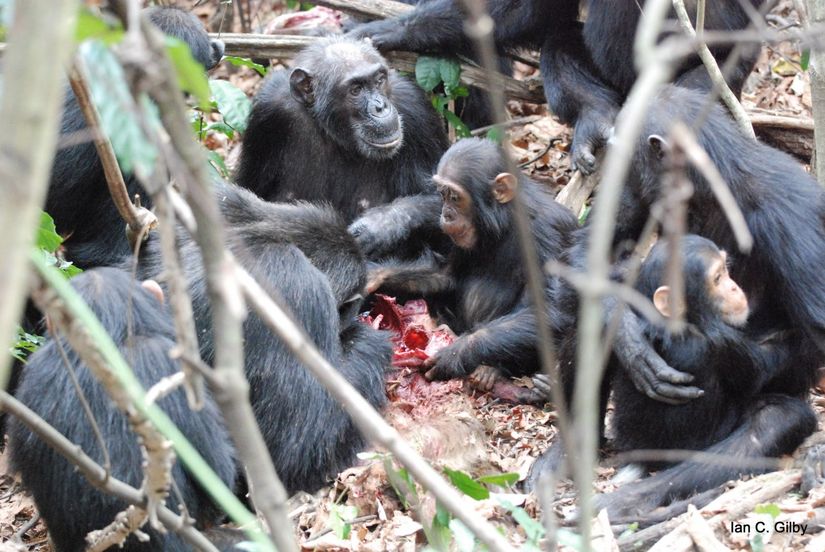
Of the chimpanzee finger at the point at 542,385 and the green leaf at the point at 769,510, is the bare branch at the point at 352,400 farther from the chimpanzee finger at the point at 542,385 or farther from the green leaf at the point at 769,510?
the chimpanzee finger at the point at 542,385

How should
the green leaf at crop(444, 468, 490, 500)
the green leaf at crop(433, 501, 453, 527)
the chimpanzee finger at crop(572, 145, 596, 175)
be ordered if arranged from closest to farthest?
the green leaf at crop(433, 501, 453, 527) < the green leaf at crop(444, 468, 490, 500) < the chimpanzee finger at crop(572, 145, 596, 175)

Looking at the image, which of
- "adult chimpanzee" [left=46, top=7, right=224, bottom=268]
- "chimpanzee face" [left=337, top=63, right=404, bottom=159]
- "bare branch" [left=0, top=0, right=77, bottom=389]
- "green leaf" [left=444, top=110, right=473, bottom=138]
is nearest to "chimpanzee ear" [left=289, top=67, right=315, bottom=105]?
"chimpanzee face" [left=337, top=63, right=404, bottom=159]

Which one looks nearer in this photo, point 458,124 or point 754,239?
point 754,239

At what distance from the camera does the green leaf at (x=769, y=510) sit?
14.6ft

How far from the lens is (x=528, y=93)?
9039 mm

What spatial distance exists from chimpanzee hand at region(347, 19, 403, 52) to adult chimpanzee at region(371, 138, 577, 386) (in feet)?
5.96

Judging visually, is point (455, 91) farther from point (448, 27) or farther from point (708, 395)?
point (708, 395)

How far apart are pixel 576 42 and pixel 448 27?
0.99 m

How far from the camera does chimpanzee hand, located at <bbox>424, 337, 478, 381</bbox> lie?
260 inches

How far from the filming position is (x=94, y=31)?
2057 mm

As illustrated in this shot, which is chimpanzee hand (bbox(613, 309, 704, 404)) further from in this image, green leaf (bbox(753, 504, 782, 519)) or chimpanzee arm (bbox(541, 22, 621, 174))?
chimpanzee arm (bbox(541, 22, 621, 174))

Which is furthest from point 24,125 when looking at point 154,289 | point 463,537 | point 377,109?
point 377,109

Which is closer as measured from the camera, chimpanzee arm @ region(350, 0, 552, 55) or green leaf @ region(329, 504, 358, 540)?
green leaf @ region(329, 504, 358, 540)

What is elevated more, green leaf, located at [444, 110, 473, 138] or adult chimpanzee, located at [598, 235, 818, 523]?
green leaf, located at [444, 110, 473, 138]
